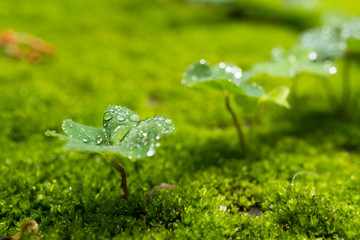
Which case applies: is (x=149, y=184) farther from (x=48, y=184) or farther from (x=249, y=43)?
(x=249, y=43)

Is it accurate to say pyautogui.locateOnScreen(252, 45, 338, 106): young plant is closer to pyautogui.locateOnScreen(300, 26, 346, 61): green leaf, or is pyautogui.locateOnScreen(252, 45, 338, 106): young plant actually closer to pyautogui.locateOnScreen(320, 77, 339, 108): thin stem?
pyautogui.locateOnScreen(300, 26, 346, 61): green leaf

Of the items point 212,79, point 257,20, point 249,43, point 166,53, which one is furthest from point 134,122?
point 257,20

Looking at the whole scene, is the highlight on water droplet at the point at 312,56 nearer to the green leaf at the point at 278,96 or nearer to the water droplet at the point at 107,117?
the green leaf at the point at 278,96

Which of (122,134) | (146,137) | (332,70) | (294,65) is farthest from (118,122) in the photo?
(332,70)

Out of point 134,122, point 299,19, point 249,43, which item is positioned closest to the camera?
point 134,122

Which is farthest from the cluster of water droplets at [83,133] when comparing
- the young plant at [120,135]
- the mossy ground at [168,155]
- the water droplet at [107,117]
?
the mossy ground at [168,155]

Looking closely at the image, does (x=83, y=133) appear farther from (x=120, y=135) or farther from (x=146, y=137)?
(x=146, y=137)
